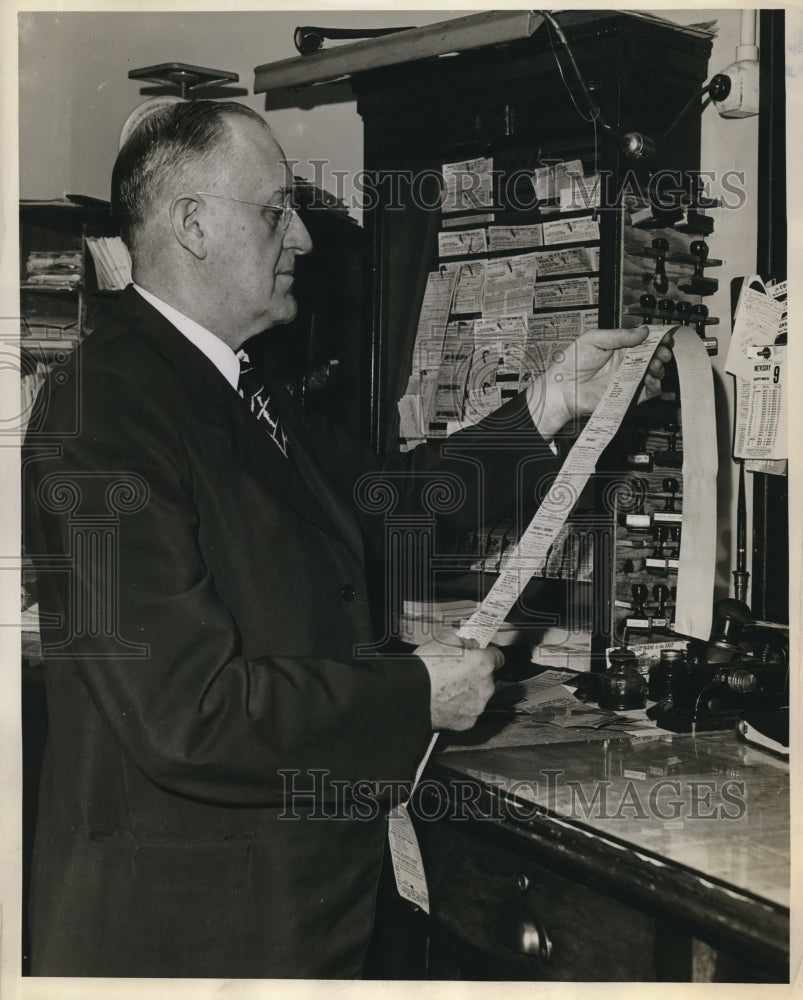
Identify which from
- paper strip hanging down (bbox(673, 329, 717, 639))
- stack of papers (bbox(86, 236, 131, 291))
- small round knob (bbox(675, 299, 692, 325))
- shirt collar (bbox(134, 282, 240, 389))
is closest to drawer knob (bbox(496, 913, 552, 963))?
paper strip hanging down (bbox(673, 329, 717, 639))

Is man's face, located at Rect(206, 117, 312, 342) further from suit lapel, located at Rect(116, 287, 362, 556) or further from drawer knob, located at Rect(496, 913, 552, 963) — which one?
drawer knob, located at Rect(496, 913, 552, 963)

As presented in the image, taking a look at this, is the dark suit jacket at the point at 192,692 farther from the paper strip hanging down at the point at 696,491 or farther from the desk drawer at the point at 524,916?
the paper strip hanging down at the point at 696,491

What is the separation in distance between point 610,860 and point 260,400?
39.2 inches

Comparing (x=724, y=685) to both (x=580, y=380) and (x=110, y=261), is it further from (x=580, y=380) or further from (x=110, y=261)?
(x=110, y=261)

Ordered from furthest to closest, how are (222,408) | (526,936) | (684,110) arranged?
(684,110), (222,408), (526,936)

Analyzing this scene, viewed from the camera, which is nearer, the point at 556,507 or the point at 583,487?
the point at 556,507

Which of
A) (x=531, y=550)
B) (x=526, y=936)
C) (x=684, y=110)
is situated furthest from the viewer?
(x=684, y=110)

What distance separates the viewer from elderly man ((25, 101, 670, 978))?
53.6 inches

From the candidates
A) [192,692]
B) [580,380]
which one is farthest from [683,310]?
[192,692]

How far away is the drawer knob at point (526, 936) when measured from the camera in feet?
4.67

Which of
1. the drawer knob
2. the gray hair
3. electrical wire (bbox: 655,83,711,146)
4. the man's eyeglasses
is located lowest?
the drawer knob

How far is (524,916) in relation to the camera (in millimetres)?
1458

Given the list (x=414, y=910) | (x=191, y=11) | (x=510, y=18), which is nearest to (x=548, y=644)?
(x=414, y=910)

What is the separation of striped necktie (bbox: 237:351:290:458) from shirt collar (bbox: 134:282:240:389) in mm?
79
